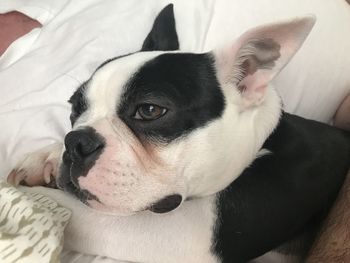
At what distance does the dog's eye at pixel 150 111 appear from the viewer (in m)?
0.93

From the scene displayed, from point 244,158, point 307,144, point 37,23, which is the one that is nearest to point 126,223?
point 244,158

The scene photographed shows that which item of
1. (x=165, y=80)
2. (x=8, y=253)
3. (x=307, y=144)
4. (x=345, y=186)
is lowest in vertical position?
(x=345, y=186)

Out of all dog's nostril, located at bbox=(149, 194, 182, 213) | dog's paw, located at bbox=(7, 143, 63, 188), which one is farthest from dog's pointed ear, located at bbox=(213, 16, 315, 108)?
dog's paw, located at bbox=(7, 143, 63, 188)

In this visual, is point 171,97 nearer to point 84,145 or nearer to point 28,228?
point 84,145

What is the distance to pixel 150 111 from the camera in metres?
0.93

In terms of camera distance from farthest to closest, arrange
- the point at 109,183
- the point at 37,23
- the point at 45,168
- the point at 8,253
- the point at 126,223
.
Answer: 1. the point at 37,23
2. the point at 45,168
3. the point at 126,223
4. the point at 109,183
5. the point at 8,253

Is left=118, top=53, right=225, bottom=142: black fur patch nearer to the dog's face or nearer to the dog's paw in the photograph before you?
the dog's face

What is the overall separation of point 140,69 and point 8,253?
15.6 inches

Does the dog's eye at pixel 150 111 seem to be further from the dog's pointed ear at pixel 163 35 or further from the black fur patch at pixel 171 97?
the dog's pointed ear at pixel 163 35

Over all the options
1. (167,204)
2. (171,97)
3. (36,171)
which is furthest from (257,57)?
(36,171)

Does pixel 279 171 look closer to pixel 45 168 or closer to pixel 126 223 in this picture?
pixel 126 223

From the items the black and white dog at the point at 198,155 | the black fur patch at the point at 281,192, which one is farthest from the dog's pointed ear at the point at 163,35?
the black fur patch at the point at 281,192

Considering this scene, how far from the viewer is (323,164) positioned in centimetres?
115

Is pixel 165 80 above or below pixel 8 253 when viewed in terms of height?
above
